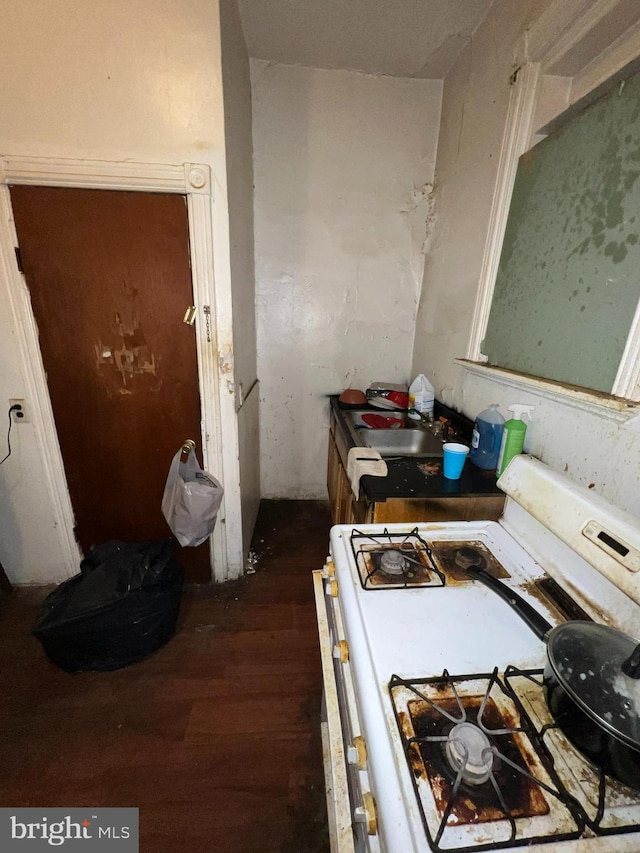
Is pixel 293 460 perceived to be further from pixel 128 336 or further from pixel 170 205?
pixel 170 205

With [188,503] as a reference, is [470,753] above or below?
above

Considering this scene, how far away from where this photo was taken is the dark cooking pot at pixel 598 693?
0.46m

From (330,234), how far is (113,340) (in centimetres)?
148

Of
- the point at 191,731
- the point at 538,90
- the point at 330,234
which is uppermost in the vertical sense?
the point at 538,90

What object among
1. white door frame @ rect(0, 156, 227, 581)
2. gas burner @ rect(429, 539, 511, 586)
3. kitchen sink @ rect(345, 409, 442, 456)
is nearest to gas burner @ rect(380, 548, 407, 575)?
gas burner @ rect(429, 539, 511, 586)

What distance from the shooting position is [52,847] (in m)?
0.94

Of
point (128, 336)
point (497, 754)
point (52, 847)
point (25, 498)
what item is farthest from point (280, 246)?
point (52, 847)

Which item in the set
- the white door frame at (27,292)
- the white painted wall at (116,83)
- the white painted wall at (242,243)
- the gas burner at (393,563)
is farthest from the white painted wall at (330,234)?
the gas burner at (393,563)

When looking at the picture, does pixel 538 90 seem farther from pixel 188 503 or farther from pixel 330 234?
pixel 188 503

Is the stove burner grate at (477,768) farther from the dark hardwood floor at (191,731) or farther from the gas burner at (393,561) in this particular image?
the dark hardwood floor at (191,731)

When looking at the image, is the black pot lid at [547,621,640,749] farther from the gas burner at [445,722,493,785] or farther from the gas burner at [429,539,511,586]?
the gas burner at [429,539,511,586]

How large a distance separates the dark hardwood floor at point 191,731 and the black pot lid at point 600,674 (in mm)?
1028

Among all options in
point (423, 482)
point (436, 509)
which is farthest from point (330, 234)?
point (436, 509)

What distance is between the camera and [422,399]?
1883mm
